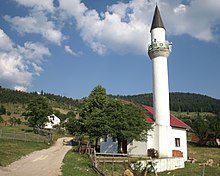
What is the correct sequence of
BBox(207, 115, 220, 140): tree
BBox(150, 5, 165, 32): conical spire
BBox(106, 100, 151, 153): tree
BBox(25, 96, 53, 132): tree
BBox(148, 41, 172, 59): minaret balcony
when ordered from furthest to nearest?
1. BBox(207, 115, 220, 140): tree
2. BBox(25, 96, 53, 132): tree
3. BBox(150, 5, 165, 32): conical spire
4. BBox(148, 41, 172, 59): minaret balcony
5. BBox(106, 100, 151, 153): tree

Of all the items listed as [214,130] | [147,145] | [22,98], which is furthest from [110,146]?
[22,98]

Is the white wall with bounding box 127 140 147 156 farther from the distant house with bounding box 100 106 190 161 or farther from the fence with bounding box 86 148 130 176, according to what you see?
the fence with bounding box 86 148 130 176

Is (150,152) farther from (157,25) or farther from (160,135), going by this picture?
(157,25)

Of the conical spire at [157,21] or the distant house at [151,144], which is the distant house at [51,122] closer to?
the distant house at [151,144]

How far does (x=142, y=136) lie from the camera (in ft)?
110

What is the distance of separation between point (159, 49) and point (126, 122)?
11.2m

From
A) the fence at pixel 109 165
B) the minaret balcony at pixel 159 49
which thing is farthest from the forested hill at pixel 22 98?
the fence at pixel 109 165

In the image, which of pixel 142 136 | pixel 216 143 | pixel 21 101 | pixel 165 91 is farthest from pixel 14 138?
pixel 21 101

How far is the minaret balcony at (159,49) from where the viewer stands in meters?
37.8

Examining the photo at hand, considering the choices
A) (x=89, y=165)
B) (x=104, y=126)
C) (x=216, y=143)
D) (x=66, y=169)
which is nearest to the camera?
(x=66, y=169)

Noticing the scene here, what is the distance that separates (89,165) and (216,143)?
53.3 m

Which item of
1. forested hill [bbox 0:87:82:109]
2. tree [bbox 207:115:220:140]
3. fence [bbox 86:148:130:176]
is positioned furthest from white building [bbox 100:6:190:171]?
forested hill [bbox 0:87:82:109]

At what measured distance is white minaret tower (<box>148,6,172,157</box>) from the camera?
119 feet

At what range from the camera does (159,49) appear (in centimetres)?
3766
